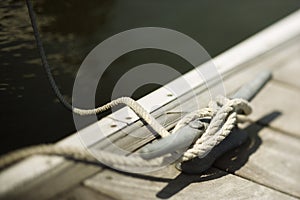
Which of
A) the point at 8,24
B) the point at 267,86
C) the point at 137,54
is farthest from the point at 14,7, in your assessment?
the point at 267,86

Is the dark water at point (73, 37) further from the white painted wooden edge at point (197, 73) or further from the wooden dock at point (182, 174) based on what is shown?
the wooden dock at point (182, 174)

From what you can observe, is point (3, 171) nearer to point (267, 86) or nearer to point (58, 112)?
point (58, 112)

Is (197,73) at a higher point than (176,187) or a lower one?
higher

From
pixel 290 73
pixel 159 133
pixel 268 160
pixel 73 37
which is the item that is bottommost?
pixel 268 160

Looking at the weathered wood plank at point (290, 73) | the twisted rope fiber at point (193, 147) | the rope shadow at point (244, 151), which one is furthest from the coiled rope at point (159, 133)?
the weathered wood plank at point (290, 73)

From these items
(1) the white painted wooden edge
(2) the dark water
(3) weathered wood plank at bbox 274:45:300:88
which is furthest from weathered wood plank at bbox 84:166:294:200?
(3) weathered wood plank at bbox 274:45:300:88

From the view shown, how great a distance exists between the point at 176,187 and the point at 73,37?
3.80 ft

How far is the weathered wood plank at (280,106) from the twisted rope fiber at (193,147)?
205 millimetres

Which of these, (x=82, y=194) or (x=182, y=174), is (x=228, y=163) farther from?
(x=82, y=194)

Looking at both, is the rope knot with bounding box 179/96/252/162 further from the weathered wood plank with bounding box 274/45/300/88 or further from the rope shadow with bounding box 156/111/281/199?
the weathered wood plank with bounding box 274/45/300/88

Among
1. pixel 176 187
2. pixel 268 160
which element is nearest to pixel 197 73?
pixel 268 160

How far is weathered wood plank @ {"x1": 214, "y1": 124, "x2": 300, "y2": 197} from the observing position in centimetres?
143

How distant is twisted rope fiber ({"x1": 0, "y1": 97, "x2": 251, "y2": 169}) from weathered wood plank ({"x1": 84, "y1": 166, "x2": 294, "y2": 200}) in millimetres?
61

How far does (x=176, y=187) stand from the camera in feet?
4.45
